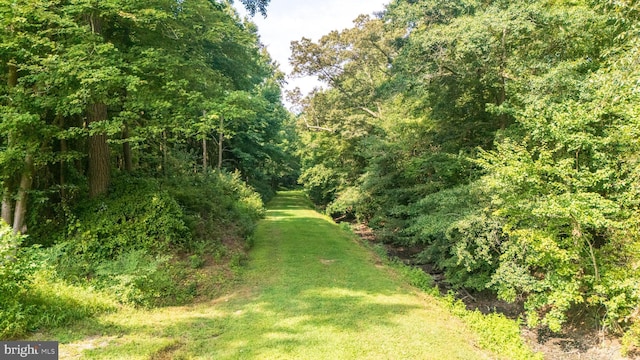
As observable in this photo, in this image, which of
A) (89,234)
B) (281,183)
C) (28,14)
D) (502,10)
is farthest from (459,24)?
(281,183)

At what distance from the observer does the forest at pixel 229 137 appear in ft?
20.9

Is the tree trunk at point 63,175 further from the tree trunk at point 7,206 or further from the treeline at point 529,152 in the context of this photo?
the treeline at point 529,152

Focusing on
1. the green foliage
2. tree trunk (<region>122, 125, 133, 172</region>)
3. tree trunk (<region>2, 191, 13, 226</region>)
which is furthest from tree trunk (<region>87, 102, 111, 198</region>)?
the green foliage

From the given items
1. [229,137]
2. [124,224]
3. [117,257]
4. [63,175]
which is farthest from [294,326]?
[63,175]

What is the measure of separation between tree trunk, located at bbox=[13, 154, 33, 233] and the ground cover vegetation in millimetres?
29

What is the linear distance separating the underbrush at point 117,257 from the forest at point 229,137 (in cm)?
4

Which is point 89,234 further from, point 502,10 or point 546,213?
point 502,10

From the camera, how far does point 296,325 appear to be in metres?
5.85

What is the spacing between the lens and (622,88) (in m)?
6.06

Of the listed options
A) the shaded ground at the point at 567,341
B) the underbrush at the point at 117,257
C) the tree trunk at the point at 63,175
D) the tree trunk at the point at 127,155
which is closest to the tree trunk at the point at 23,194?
the underbrush at the point at 117,257

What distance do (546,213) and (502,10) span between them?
617 centimetres

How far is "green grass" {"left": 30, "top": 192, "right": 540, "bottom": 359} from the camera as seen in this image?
4895 millimetres

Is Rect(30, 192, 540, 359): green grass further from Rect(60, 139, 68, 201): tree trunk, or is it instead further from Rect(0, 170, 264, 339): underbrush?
Rect(60, 139, 68, 201): tree trunk

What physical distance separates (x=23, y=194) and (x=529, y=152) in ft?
38.0
